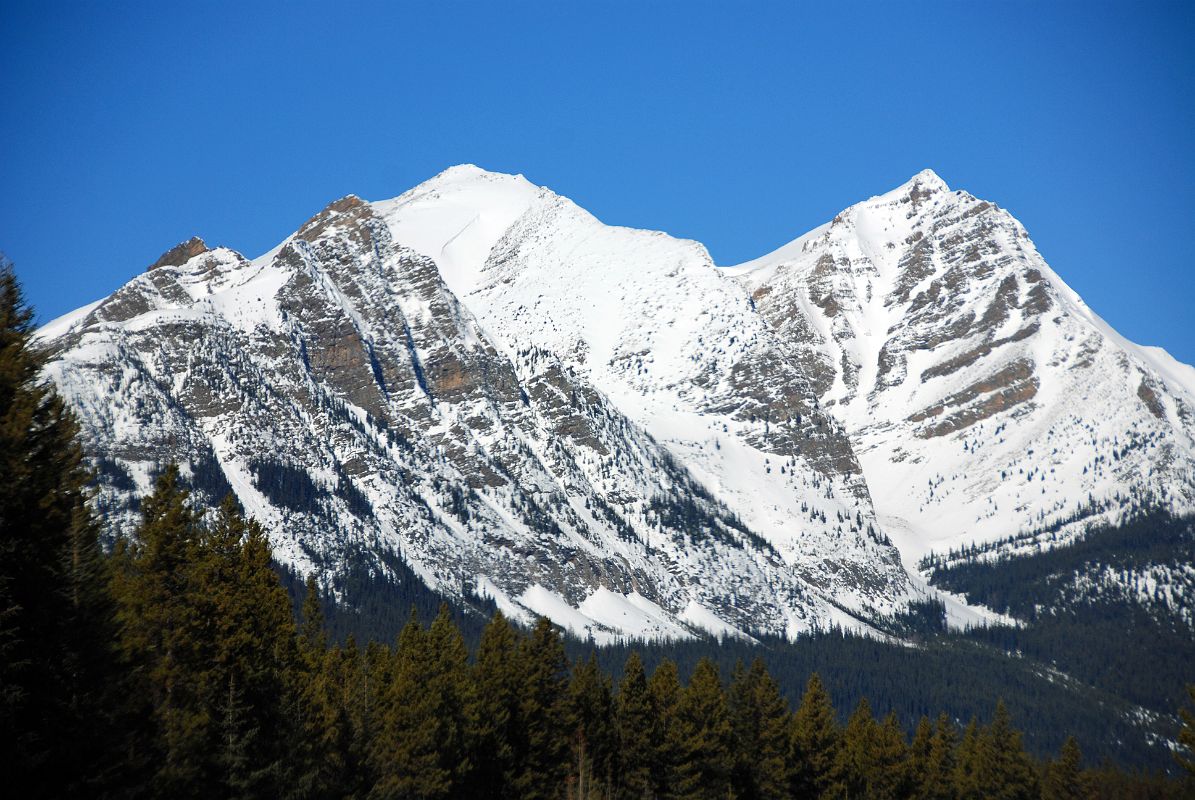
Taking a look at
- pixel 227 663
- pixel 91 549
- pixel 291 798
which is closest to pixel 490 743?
pixel 291 798

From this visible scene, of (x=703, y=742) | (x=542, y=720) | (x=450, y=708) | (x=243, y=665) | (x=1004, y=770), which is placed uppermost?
(x=1004, y=770)

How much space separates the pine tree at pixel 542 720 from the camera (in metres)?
81.6

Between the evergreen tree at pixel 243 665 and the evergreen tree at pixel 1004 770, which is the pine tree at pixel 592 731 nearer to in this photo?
the evergreen tree at pixel 243 665

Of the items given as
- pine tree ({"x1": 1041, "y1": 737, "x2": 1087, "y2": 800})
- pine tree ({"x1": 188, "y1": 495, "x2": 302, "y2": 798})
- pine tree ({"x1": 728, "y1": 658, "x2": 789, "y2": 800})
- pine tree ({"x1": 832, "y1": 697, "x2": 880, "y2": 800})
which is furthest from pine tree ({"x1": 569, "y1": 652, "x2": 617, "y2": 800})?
pine tree ({"x1": 1041, "y1": 737, "x2": 1087, "y2": 800})

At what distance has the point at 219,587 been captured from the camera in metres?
50.8

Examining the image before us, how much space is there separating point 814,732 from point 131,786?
75.6 metres

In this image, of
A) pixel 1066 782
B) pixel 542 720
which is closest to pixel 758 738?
pixel 542 720

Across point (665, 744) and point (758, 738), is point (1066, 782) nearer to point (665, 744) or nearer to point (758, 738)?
point (758, 738)

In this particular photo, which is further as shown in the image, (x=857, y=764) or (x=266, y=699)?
(x=857, y=764)

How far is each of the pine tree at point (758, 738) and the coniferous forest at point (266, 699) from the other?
152 mm

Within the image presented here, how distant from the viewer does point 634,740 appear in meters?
92.3

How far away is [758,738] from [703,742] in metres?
11.1

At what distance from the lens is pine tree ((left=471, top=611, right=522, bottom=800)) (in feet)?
258

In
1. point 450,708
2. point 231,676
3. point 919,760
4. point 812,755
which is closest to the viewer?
point 231,676
